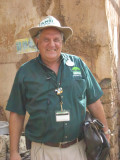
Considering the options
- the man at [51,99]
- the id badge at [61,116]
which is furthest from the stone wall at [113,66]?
the id badge at [61,116]

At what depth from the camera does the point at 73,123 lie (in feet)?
6.97

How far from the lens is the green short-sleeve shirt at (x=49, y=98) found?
210 cm

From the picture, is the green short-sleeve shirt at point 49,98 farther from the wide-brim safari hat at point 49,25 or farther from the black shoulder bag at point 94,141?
the wide-brim safari hat at point 49,25

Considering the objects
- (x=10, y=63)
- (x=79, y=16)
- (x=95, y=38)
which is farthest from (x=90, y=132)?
(x=10, y=63)

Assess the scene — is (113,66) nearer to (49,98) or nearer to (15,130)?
(49,98)

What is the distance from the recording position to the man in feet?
6.90

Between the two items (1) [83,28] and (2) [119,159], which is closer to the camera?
(1) [83,28]

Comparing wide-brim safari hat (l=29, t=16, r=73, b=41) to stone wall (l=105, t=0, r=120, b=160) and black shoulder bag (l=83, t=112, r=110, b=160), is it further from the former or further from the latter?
stone wall (l=105, t=0, r=120, b=160)

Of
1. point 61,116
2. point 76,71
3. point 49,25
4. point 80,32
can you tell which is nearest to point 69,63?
point 76,71

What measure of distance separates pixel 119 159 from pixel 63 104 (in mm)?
2208

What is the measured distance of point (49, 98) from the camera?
2.11m

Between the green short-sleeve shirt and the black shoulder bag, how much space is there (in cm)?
8

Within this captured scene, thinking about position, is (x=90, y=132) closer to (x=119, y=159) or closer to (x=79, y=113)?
(x=79, y=113)

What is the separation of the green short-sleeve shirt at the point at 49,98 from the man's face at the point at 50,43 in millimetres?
109
